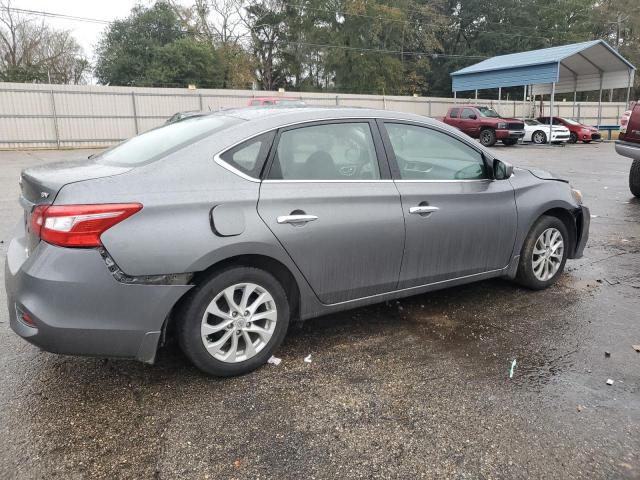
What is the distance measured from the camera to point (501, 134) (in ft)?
77.8

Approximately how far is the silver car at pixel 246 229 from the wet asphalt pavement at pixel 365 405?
0.30 metres

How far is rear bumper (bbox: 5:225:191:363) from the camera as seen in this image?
2.61 meters

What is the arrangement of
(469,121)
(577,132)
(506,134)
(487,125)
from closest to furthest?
1. (506,134)
2. (487,125)
3. (469,121)
4. (577,132)

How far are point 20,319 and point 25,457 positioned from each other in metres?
0.70

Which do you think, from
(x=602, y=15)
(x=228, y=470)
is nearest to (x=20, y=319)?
(x=228, y=470)

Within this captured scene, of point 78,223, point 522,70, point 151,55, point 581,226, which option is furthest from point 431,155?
point 151,55

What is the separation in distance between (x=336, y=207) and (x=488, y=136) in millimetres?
22491

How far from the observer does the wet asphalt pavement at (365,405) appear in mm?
2395

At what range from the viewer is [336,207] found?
3.31 m

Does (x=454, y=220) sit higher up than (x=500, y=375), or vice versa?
(x=454, y=220)

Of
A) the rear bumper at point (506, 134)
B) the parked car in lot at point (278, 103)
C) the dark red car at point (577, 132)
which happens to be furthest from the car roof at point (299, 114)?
the dark red car at point (577, 132)

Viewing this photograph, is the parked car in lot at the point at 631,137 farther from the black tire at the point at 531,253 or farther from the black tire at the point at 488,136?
the black tire at the point at 488,136

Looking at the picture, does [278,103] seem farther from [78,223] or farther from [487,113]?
[487,113]

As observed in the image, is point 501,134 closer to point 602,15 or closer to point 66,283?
point 66,283
